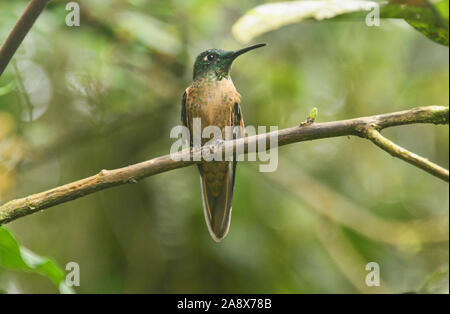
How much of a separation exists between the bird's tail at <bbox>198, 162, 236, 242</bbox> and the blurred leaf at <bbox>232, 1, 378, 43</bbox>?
1.38 metres

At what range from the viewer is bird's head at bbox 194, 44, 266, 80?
3.34m

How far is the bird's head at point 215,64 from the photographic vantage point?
3344mm

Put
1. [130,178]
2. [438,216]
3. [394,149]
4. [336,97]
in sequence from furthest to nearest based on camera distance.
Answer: [336,97]
[438,216]
[130,178]
[394,149]

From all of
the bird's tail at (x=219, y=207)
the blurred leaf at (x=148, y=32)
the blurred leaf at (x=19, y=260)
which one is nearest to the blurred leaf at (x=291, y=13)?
the blurred leaf at (x=19, y=260)

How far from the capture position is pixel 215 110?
3297 millimetres

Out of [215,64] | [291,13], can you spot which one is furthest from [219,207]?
[291,13]

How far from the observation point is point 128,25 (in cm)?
426

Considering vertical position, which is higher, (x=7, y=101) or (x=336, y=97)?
(x=336, y=97)

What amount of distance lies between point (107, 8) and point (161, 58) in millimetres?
681

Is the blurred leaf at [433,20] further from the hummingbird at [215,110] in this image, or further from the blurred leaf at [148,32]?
the blurred leaf at [148,32]

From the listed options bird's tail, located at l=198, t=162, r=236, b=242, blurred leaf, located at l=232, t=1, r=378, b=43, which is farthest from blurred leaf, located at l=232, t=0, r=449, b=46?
bird's tail, located at l=198, t=162, r=236, b=242

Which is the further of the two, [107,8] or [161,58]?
[161,58]

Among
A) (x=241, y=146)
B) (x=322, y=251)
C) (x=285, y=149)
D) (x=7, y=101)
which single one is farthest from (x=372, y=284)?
(x=7, y=101)

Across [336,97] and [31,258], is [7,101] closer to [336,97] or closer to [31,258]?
[31,258]
